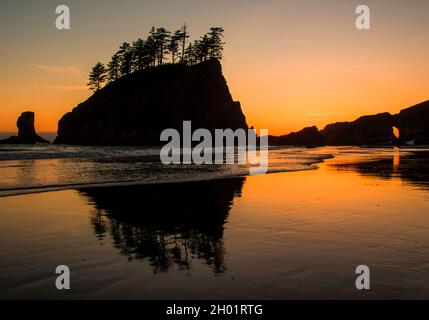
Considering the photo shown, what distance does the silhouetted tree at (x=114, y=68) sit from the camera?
108 m

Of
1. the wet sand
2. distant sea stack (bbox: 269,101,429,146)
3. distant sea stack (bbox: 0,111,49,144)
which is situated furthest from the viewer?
distant sea stack (bbox: 269,101,429,146)

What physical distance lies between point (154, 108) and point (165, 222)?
264 feet

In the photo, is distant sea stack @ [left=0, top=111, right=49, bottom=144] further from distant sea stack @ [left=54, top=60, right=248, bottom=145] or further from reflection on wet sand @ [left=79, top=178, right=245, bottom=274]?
reflection on wet sand @ [left=79, top=178, right=245, bottom=274]

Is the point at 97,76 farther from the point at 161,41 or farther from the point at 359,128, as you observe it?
the point at 359,128

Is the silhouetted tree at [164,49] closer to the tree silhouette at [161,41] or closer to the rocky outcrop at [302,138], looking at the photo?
the tree silhouette at [161,41]

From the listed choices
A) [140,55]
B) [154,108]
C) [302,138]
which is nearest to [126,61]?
[140,55]

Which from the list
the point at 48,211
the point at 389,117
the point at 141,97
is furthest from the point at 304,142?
the point at 48,211

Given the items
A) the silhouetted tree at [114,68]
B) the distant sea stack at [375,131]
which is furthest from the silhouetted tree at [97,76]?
the distant sea stack at [375,131]

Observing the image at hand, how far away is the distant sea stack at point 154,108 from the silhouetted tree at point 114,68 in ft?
42.9

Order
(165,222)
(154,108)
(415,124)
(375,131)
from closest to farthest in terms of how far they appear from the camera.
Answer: (165,222)
(154,108)
(415,124)
(375,131)

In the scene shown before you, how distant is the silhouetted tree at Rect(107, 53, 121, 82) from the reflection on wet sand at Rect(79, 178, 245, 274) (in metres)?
98.4

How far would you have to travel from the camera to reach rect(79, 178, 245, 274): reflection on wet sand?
7016 mm

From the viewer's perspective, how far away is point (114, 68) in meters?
110

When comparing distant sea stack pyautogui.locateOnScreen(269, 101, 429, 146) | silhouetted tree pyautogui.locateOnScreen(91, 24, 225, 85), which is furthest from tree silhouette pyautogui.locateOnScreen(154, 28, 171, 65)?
distant sea stack pyautogui.locateOnScreen(269, 101, 429, 146)
